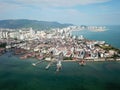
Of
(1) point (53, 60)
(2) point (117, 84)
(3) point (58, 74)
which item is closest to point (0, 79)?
(3) point (58, 74)

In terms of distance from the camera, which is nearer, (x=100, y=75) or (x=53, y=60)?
(x=100, y=75)

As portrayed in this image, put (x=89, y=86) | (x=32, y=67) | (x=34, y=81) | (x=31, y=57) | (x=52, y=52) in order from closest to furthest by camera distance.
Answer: (x=89, y=86)
(x=34, y=81)
(x=32, y=67)
(x=31, y=57)
(x=52, y=52)

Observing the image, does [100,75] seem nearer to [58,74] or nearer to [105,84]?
[105,84]

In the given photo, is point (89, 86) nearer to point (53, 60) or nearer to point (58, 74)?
point (58, 74)

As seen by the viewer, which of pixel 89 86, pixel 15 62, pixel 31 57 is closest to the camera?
Result: pixel 89 86
